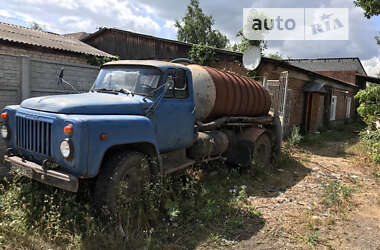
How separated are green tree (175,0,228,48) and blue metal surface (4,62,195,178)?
35898mm

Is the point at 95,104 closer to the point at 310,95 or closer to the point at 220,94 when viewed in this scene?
the point at 220,94

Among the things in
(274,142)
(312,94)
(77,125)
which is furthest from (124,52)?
(77,125)

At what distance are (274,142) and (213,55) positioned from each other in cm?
629

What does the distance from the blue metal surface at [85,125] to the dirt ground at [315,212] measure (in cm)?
197

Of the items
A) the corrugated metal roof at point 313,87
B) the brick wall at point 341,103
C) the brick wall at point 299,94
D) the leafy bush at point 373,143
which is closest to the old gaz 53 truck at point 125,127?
the leafy bush at point 373,143

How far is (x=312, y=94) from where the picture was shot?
46.6ft

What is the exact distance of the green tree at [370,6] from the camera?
7.68 m

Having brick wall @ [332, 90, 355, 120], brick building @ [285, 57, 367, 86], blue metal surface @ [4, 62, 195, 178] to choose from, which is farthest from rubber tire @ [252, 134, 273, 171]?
brick building @ [285, 57, 367, 86]

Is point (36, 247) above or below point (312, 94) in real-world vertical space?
below

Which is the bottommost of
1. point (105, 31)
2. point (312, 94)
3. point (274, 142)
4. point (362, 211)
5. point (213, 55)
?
point (362, 211)

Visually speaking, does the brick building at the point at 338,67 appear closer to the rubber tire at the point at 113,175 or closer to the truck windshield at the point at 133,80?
the truck windshield at the point at 133,80

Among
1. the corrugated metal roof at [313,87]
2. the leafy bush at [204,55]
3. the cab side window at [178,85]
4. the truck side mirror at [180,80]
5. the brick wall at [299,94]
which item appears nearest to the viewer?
the cab side window at [178,85]

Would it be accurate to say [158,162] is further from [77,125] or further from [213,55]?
Answer: [213,55]

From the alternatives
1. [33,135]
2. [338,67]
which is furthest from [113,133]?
[338,67]
